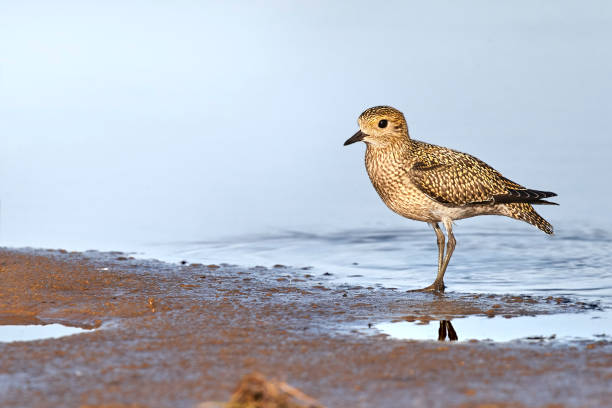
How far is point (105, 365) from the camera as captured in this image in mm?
6070

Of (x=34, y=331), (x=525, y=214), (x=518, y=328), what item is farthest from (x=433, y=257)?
(x=34, y=331)

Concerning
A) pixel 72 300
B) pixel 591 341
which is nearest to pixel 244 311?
pixel 72 300

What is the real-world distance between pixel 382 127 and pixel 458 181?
110 centimetres

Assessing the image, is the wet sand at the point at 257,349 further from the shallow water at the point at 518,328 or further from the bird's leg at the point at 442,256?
the bird's leg at the point at 442,256

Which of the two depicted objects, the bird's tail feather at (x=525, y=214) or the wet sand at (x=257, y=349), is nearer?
the wet sand at (x=257, y=349)

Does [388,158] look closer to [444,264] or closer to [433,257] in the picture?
[444,264]

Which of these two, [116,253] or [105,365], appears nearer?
[105,365]

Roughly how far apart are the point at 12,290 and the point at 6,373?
8.89 feet

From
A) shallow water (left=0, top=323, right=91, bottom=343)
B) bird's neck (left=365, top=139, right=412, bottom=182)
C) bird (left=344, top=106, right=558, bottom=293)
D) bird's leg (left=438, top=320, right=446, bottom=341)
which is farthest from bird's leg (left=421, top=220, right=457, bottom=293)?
shallow water (left=0, top=323, right=91, bottom=343)

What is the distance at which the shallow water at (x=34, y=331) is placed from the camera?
23.0 ft

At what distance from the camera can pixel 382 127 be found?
10.4 metres

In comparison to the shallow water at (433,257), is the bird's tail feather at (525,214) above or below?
above

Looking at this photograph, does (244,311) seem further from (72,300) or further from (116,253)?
(116,253)

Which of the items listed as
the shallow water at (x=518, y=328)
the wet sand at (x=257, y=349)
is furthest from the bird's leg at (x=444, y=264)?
the shallow water at (x=518, y=328)
